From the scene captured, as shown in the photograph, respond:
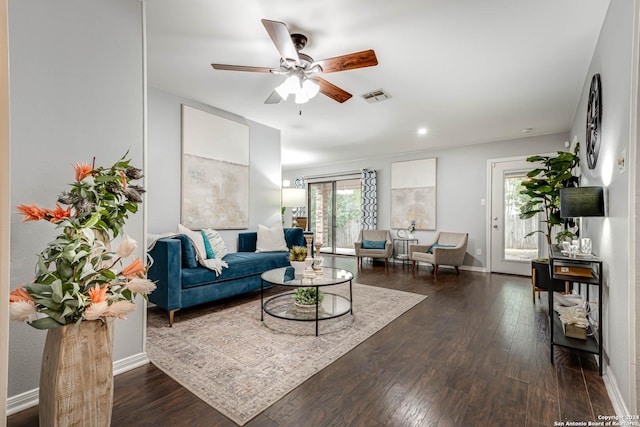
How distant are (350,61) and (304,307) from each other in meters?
2.30

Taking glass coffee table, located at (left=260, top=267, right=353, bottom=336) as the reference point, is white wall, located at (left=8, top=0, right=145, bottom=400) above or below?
above

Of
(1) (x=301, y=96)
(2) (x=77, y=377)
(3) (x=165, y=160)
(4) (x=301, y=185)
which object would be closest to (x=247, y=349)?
(2) (x=77, y=377)

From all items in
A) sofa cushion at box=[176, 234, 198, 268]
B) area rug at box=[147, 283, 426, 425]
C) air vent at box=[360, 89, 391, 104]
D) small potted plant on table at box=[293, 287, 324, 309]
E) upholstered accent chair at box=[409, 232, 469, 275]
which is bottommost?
area rug at box=[147, 283, 426, 425]

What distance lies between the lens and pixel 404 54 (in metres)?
2.67

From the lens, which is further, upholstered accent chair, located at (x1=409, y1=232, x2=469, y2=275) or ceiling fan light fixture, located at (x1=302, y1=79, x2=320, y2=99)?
upholstered accent chair, located at (x1=409, y1=232, x2=469, y2=275)

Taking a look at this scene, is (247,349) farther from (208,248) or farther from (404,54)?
(404,54)

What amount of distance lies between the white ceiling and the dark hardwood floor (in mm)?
2587

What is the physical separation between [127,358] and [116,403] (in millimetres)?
404

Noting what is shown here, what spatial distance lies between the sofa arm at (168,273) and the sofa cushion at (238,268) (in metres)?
0.13

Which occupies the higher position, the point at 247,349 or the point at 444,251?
the point at 444,251

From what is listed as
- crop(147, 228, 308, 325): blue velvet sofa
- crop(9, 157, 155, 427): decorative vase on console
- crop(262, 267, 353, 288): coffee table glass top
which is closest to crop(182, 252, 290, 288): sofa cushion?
crop(147, 228, 308, 325): blue velvet sofa

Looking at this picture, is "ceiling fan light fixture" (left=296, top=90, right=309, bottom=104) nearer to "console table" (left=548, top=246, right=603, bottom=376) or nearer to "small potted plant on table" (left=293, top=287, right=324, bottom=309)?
"small potted plant on table" (left=293, top=287, right=324, bottom=309)

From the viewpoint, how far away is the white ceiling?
2121 millimetres

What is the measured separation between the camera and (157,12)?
2.18 meters
